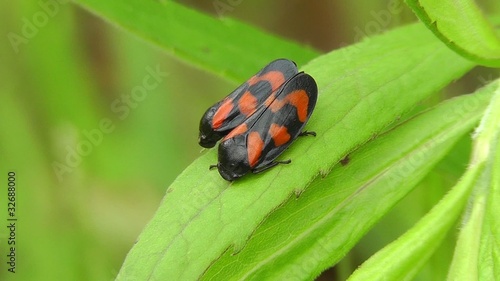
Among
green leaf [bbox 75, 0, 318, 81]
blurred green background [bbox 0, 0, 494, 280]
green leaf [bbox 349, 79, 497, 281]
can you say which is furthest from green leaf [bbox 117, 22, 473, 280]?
blurred green background [bbox 0, 0, 494, 280]

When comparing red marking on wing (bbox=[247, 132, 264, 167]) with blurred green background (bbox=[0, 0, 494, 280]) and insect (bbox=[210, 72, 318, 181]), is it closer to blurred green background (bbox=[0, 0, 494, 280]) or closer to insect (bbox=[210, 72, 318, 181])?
insect (bbox=[210, 72, 318, 181])

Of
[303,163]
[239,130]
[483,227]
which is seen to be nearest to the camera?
[483,227]

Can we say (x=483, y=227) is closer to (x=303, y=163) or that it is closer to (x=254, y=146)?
(x=303, y=163)

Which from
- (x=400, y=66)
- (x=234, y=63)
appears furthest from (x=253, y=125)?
(x=234, y=63)

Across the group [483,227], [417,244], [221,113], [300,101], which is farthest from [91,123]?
[483,227]

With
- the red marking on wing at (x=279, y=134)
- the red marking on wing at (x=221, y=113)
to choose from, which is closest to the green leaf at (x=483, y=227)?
the red marking on wing at (x=279, y=134)

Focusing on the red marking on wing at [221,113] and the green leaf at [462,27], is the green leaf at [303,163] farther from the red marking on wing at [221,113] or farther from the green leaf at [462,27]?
the green leaf at [462,27]
